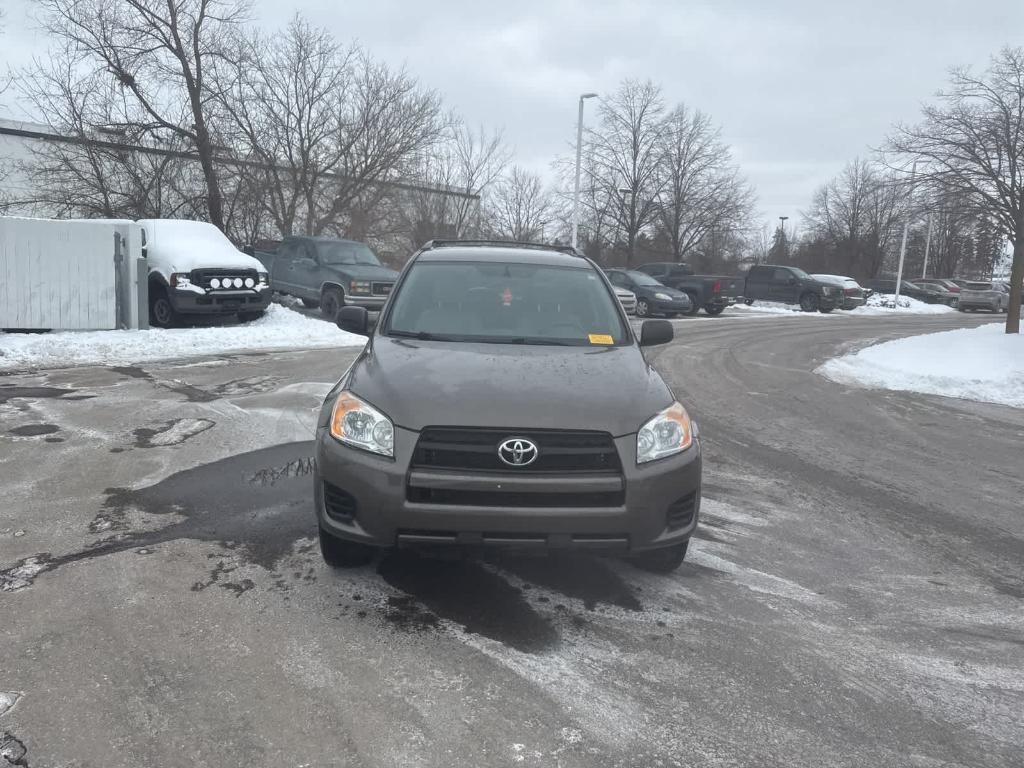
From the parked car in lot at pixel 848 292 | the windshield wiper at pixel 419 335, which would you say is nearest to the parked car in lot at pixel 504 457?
the windshield wiper at pixel 419 335

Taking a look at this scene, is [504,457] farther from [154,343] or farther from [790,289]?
[790,289]

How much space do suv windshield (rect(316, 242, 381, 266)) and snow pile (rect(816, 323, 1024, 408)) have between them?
10.4m

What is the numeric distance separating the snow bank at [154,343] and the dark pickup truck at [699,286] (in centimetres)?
1559

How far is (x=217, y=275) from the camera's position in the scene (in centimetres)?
1454

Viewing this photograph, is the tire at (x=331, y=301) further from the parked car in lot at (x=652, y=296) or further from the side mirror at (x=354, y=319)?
the side mirror at (x=354, y=319)

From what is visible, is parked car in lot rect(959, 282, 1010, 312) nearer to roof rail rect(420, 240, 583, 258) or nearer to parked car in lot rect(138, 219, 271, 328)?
parked car in lot rect(138, 219, 271, 328)

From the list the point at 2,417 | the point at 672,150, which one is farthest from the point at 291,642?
the point at 672,150

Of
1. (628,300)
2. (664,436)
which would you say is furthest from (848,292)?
(664,436)

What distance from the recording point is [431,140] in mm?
26469

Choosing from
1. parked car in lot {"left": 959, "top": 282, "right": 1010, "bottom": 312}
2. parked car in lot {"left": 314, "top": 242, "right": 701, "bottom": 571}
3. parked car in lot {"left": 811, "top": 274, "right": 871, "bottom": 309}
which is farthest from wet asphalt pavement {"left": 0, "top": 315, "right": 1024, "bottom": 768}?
parked car in lot {"left": 959, "top": 282, "right": 1010, "bottom": 312}

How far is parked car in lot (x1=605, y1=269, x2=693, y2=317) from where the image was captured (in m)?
25.1

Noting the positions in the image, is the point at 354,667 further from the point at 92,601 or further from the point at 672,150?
the point at 672,150

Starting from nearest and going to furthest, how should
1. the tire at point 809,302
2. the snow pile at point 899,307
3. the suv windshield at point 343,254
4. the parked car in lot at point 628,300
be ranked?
the suv windshield at point 343,254 < the parked car in lot at point 628,300 < the tire at point 809,302 < the snow pile at point 899,307

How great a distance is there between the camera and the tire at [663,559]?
3903 mm
